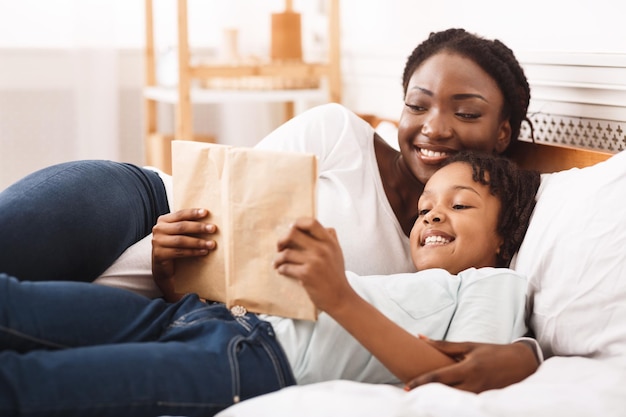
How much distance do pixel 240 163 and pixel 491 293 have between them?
40 centimetres

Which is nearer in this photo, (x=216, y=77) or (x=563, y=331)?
(x=563, y=331)

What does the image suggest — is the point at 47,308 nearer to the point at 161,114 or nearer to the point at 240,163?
the point at 240,163

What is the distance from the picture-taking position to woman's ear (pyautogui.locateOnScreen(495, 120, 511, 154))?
1601mm

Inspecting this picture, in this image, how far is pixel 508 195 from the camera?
1.38 m

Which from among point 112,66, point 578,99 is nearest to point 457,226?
point 578,99

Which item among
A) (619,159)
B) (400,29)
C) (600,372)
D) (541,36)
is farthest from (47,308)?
(400,29)

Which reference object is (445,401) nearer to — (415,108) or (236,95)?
(415,108)

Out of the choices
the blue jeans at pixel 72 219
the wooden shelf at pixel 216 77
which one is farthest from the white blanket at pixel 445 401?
the wooden shelf at pixel 216 77

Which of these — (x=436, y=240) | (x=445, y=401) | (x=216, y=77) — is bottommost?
(x=445, y=401)

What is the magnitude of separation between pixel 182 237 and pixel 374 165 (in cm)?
49

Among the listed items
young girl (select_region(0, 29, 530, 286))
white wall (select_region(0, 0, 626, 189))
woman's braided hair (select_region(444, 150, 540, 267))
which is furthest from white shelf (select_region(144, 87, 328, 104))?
woman's braided hair (select_region(444, 150, 540, 267))

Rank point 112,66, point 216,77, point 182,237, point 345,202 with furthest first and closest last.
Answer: point 112,66 → point 216,77 → point 345,202 → point 182,237

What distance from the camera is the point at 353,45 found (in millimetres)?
2926

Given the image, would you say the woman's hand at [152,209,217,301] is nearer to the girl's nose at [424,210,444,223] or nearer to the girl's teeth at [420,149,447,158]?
the girl's nose at [424,210,444,223]
